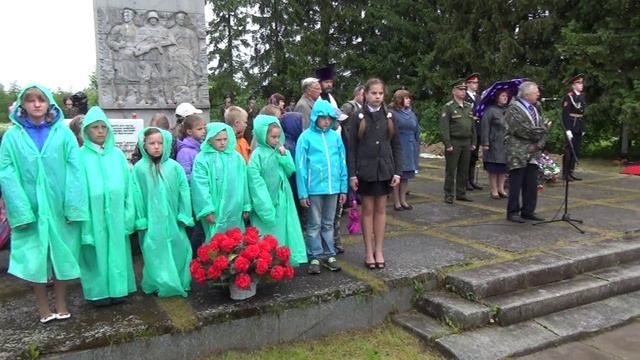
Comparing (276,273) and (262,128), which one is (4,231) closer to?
(262,128)

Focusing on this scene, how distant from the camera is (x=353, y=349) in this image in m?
3.89

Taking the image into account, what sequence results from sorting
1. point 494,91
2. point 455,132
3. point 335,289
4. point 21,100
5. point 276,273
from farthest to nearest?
point 494,91 → point 455,132 → point 335,289 → point 276,273 → point 21,100

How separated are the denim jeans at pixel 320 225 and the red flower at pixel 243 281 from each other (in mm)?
1071

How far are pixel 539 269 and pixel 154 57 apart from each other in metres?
6.92

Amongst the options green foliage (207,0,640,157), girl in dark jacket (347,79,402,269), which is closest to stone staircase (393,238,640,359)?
girl in dark jacket (347,79,402,269)

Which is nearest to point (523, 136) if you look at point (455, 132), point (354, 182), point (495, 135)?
point (455, 132)

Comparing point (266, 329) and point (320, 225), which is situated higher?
point (320, 225)

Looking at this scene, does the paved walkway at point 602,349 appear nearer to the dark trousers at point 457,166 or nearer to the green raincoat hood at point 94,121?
the green raincoat hood at point 94,121

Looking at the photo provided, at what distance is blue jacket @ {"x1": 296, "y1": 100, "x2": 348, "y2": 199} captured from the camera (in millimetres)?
4535

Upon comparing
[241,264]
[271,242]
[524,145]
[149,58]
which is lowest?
[241,264]

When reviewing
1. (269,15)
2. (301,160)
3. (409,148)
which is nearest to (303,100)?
(301,160)

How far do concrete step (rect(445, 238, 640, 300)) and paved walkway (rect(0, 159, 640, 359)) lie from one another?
0.18m

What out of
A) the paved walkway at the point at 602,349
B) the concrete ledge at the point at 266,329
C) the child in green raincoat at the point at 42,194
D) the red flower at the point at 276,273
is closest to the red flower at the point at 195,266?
the concrete ledge at the point at 266,329

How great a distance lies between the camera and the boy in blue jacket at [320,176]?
4.54 m
